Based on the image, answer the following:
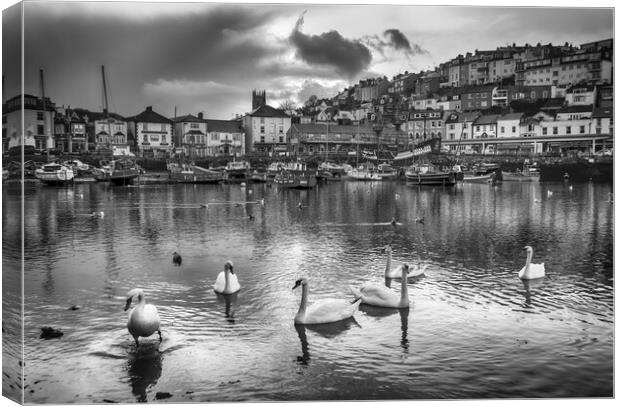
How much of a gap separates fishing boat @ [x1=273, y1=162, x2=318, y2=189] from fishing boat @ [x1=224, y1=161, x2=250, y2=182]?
3.14 metres

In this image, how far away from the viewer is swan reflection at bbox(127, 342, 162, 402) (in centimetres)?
535

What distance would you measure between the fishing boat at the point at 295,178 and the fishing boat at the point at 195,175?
6362 millimetres

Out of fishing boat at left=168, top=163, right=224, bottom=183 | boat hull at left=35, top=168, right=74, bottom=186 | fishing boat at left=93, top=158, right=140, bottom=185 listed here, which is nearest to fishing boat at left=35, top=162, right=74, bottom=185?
boat hull at left=35, top=168, right=74, bottom=186

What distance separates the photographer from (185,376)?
18.1 ft

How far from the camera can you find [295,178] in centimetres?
3412

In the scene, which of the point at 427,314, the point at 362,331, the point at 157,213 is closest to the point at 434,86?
the point at 427,314

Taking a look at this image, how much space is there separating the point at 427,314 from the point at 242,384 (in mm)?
3061

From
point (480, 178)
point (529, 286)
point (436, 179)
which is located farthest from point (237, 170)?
point (529, 286)

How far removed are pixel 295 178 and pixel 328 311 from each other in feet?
89.3

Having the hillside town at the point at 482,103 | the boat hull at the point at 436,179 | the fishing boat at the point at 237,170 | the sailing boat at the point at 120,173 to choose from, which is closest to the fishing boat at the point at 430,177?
the boat hull at the point at 436,179

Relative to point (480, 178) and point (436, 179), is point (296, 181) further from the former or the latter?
point (480, 178)

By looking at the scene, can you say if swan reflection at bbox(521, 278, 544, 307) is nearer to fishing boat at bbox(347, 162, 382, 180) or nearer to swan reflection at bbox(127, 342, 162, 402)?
swan reflection at bbox(127, 342, 162, 402)

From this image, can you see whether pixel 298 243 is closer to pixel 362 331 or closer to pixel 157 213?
pixel 362 331

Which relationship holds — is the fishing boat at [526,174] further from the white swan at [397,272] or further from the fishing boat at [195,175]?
the white swan at [397,272]
